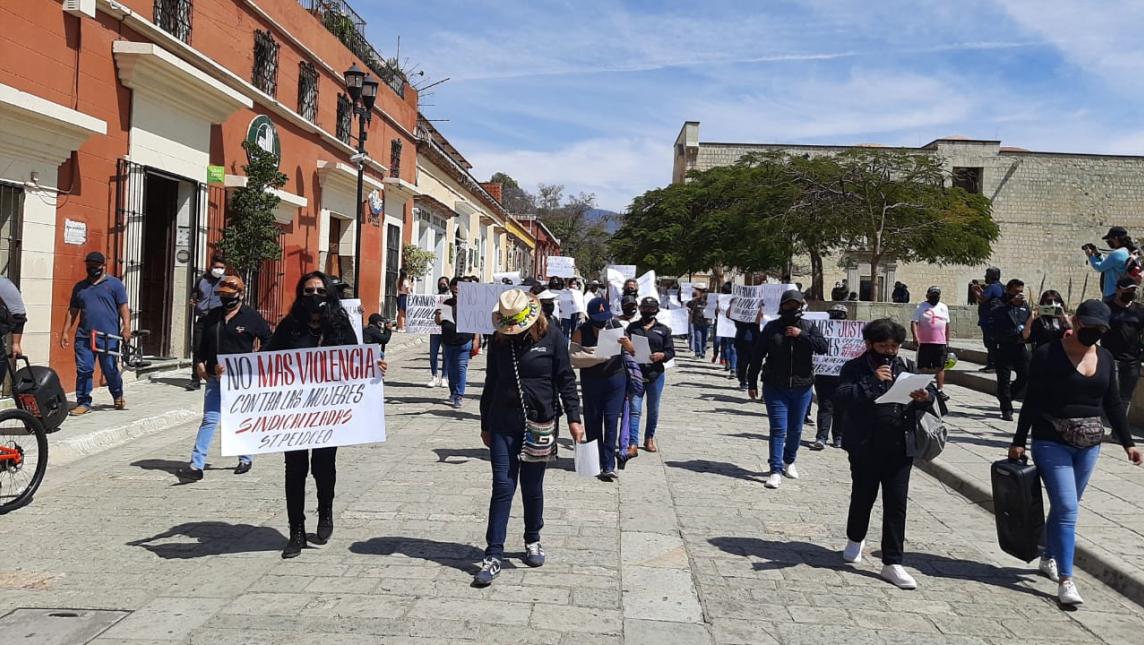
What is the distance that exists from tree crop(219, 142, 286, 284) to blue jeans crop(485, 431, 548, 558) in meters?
11.8

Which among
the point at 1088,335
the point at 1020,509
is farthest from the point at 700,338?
the point at 1088,335

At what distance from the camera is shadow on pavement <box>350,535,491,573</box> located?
5.42 m

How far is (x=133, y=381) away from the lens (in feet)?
42.2

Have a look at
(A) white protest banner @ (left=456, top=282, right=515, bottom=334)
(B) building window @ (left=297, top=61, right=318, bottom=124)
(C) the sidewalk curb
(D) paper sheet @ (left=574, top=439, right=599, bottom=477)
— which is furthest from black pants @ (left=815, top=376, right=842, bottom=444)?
(B) building window @ (left=297, top=61, right=318, bottom=124)

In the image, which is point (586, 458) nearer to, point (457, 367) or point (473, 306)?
point (473, 306)

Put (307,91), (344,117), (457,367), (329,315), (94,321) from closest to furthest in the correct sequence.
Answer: (329,315), (94,321), (457,367), (307,91), (344,117)

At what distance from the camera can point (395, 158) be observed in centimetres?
2811

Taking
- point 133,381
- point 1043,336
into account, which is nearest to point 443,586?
point 1043,336

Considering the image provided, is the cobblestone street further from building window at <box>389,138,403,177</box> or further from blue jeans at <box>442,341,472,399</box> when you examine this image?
building window at <box>389,138,403,177</box>

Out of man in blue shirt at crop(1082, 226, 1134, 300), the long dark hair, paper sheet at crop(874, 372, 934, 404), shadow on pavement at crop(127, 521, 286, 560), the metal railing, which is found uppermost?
the metal railing

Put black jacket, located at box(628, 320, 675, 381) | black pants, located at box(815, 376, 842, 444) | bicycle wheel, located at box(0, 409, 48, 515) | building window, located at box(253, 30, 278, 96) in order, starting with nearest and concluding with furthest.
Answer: bicycle wheel, located at box(0, 409, 48, 515), black jacket, located at box(628, 320, 675, 381), black pants, located at box(815, 376, 842, 444), building window, located at box(253, 30, 278, 96)

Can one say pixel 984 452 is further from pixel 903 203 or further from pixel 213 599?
pixel 903 203

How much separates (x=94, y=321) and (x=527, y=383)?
Result: 683 centimetres

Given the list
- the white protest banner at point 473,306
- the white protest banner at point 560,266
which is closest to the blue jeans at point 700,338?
the white protest banner at point 560,266
